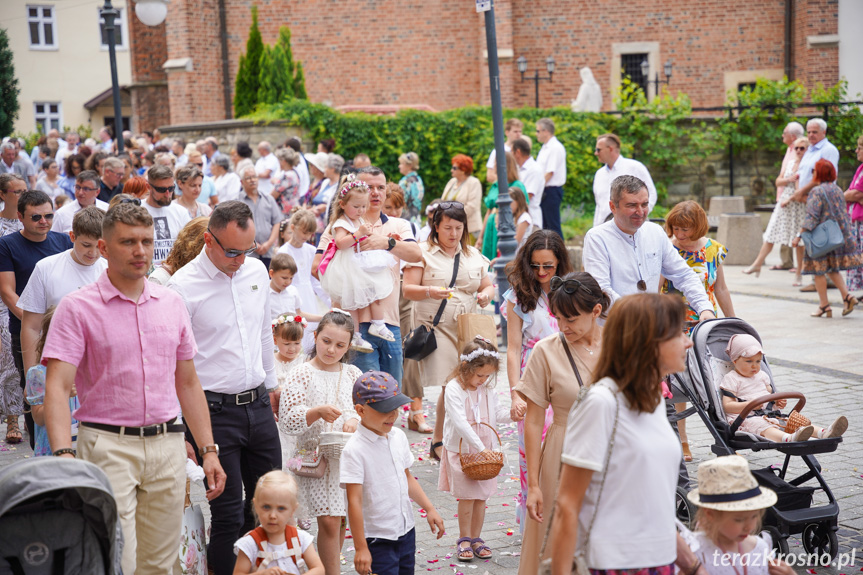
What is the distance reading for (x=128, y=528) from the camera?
375 centimetres

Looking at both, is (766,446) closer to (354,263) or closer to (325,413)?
(325,413)

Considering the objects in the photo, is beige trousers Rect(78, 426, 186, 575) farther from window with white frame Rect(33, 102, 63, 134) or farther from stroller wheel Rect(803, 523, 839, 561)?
window with white frame Rect(33, 102, 63, 134)

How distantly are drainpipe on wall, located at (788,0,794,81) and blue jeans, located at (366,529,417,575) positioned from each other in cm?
2705

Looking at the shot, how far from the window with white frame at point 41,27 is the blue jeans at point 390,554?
43.7 m

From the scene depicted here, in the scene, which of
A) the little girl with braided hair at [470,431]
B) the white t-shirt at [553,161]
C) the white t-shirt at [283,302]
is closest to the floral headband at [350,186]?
the white t-shirt at [283,302]

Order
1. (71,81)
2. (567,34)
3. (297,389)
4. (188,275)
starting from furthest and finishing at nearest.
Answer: (71,81), (567,34), (297,389), (188,275)

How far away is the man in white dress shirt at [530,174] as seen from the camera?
1277 cm

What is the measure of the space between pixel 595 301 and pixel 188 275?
2.03 metres

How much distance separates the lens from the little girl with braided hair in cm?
541

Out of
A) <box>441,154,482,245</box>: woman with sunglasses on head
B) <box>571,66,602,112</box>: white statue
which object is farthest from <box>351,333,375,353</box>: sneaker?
<box>571,66,602,112</box>: white statue

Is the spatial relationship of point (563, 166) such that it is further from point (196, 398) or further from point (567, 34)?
point (567, 34)

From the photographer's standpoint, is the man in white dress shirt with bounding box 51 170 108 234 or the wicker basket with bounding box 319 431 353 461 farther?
the man in white dress shirt with bounding box 51 170 108 234

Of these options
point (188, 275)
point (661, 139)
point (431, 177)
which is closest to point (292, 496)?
point (188, 275)

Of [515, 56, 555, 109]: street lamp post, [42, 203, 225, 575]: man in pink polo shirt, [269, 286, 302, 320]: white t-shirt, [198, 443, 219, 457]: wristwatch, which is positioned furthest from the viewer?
[515, 56, 555, 109]: street lamp post
